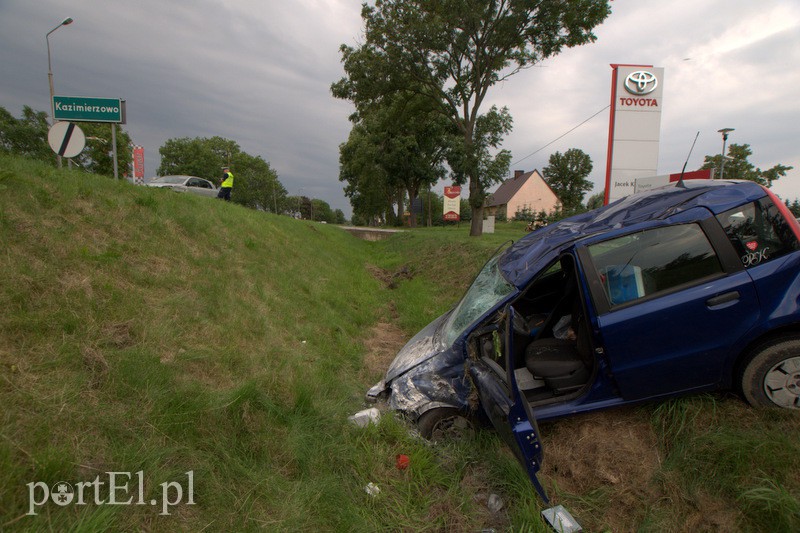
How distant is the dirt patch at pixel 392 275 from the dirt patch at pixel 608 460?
966 cm

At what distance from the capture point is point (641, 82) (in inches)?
453

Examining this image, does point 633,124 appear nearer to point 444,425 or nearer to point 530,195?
point 444,425

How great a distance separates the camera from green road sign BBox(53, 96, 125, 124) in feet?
28.0

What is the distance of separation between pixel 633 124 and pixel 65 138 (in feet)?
47.0

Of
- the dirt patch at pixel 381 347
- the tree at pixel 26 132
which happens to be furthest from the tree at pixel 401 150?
the tree at pixel 26 132

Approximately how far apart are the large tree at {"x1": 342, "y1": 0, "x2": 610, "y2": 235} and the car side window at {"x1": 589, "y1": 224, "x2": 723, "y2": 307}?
56.9ft

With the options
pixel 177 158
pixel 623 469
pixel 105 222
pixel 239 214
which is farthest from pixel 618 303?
pixel 177 158

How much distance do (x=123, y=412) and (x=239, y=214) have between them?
9.36m

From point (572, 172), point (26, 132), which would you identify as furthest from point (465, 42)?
point (26, 132)

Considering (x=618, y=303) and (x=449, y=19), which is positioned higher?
(x=449, y=19)

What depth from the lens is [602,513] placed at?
2.62 meters

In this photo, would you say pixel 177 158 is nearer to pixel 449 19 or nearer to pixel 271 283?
pixel 449 19

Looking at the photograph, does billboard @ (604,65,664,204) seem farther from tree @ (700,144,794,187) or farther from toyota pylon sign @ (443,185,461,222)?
tree @ (700,144,794,187)

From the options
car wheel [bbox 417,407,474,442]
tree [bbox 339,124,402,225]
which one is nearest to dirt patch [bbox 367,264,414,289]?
car wheel [bbox 417,407,474,442]
